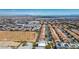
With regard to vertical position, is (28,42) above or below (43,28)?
below

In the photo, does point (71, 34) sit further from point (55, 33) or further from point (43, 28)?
point (43, 28)
